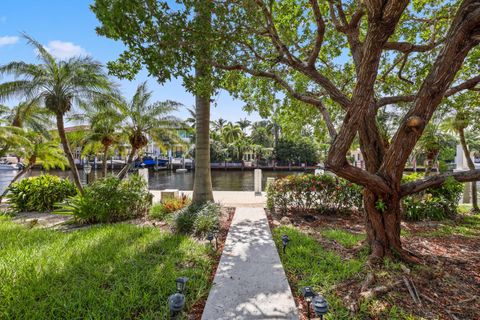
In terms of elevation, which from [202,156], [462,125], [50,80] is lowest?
[202,156]

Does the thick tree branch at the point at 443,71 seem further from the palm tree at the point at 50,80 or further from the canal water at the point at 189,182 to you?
the canal water at the point at 189,182

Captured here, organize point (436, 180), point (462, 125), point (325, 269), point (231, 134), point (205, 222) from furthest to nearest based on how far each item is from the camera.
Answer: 1. point (231, 134)
2. point (462, 125)
3. point (205, 222)
4. point (325, 269)
5. point (436, 180)

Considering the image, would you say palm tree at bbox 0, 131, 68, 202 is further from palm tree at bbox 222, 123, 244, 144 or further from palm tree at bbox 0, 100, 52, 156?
palm tree at bbox 222, 123, 244, 144

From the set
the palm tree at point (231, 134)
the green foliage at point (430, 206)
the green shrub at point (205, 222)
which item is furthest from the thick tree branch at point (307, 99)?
the palm tree at point (231, 134)

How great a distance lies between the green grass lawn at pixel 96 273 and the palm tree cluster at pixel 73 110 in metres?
5.18

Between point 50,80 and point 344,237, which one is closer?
point 344,237

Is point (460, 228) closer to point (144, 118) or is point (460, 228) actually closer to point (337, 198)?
point (337, 198)

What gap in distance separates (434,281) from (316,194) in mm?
4341

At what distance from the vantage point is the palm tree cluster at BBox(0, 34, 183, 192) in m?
8.77

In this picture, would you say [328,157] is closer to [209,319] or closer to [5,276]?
[209,319]

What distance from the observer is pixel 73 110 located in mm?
9586

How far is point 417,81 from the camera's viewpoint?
663cm

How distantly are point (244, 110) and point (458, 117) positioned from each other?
766 centimetres

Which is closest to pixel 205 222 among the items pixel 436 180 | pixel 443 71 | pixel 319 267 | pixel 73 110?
pixel 319 267
